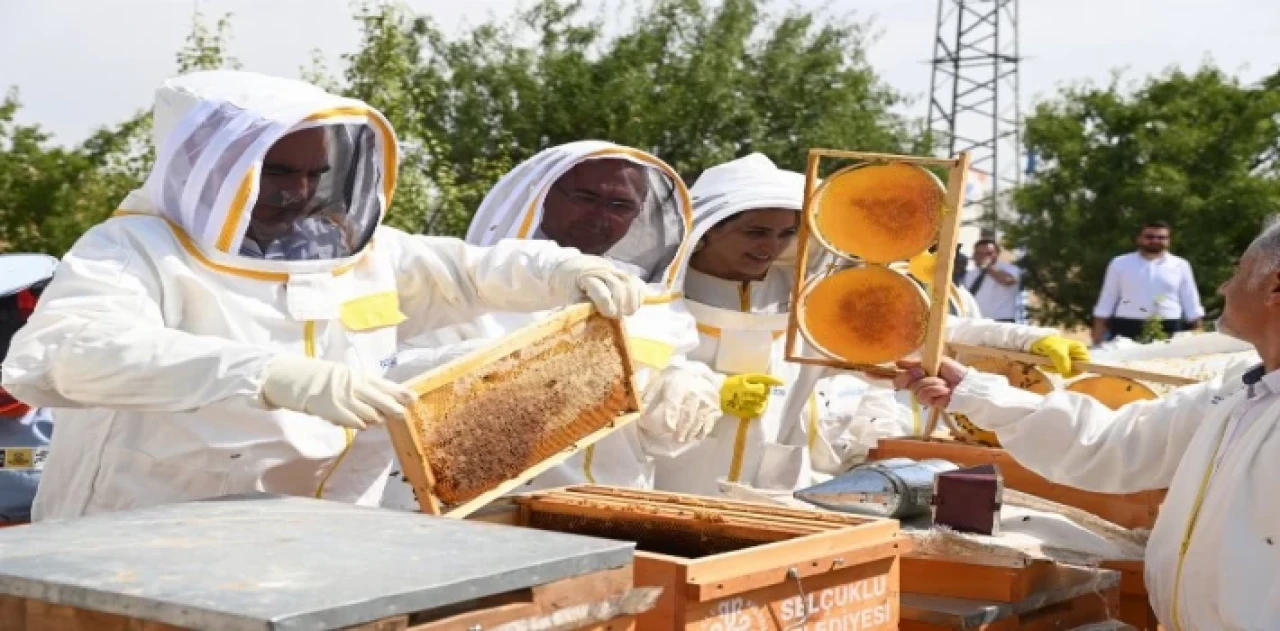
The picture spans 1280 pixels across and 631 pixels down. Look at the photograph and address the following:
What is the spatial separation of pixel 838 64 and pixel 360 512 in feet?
64.6

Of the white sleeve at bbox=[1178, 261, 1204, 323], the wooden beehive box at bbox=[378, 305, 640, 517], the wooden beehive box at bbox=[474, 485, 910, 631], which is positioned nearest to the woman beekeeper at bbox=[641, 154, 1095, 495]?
the wooden beehive box at bbox=[378, 305, 640, 517]

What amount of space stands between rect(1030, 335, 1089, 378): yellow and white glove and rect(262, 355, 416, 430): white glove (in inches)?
110

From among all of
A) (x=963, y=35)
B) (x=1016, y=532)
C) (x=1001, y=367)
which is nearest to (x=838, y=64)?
(x=963, y=35)

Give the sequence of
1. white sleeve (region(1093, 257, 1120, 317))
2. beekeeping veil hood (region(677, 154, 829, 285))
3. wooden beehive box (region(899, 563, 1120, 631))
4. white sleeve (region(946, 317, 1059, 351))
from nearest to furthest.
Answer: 1. wooden beehive box (region(899, 563, 1120, 631))
2. beekeeping veil hood (region(677, 154, 829, 285))
3. white sleeve (region(946, 317, 1059, 351))
4. white sleeve (region(1093, 257, 1120, 317))

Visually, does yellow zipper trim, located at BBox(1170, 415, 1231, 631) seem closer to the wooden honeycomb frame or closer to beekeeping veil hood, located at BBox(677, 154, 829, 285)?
the wooden honeycomb frame

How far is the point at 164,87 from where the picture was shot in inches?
150

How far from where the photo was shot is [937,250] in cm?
415

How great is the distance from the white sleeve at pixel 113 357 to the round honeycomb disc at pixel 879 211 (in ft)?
6.07

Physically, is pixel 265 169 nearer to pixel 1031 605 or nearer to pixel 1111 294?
pixel 1031 605

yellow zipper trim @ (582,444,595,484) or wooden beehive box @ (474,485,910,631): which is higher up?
wooden beehive box @ (474,485,910,631)

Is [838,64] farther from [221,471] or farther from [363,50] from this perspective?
[221,471]

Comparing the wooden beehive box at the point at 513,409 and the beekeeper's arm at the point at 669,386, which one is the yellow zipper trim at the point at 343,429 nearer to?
the wooden beehive box at the point at 513,409

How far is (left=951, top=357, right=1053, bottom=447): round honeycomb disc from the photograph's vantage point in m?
5.06

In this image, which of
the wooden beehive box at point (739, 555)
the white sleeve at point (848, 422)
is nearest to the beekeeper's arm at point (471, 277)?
the wooden beehive box at point (739, 555)
